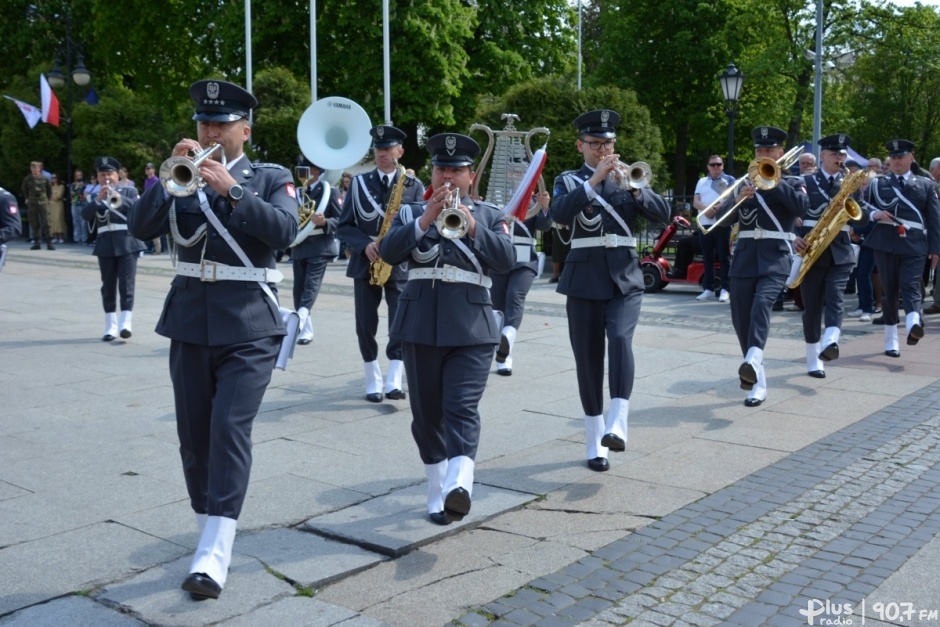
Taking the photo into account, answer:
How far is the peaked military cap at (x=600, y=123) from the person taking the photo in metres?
6.45

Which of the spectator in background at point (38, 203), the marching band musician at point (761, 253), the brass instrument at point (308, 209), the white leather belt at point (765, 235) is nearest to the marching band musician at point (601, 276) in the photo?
the marching band musician at point (761, 253)

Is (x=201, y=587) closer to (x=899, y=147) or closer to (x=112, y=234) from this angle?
(x=112, y=234)

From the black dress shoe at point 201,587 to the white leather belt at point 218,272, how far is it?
1.28 meters

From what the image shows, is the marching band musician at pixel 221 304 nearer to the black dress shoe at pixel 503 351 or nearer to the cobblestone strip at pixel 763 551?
the cobblestone strip at pixel 763 551

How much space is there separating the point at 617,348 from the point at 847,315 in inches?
341

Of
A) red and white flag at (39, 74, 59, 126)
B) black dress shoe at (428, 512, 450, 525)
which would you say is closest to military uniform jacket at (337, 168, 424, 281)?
black dress shoe at (428, 512, 450, 525)

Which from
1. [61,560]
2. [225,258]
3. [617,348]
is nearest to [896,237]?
[617,348]

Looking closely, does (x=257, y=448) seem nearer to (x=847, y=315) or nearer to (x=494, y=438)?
(x=494, y=438)

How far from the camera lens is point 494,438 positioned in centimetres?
735

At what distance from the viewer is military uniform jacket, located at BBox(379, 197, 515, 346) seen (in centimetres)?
532

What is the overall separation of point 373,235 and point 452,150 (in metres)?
3.24

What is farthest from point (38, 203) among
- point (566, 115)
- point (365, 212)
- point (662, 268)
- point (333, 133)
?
point (365, 212)

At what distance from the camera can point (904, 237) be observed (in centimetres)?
1076

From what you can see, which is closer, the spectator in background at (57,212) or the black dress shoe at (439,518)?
the black dress shoe at (439,518)
